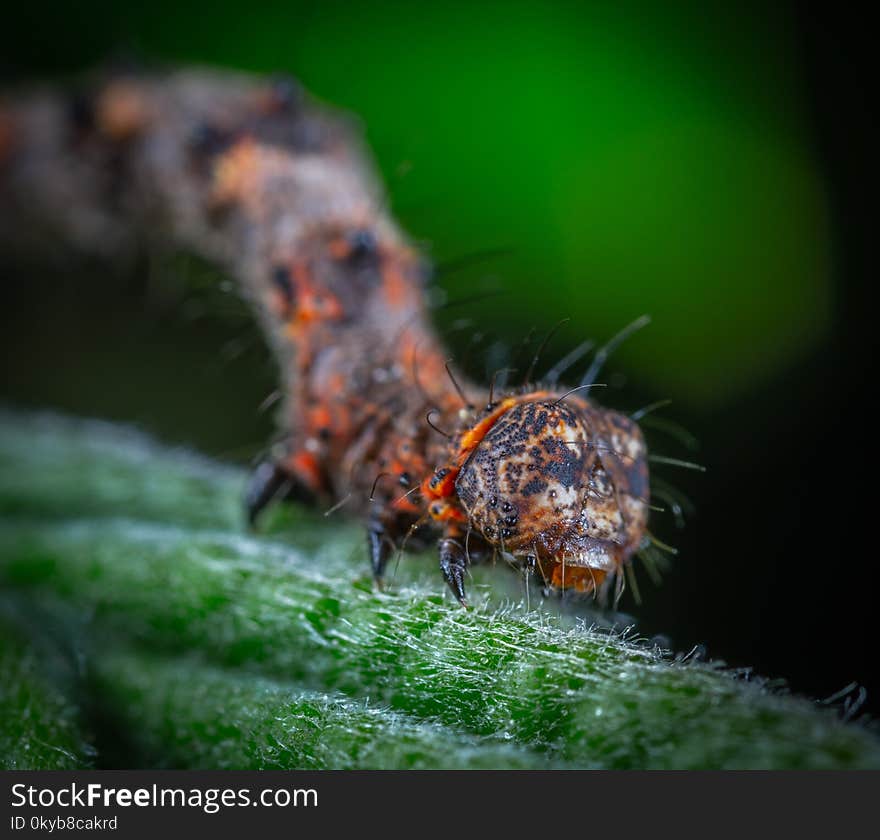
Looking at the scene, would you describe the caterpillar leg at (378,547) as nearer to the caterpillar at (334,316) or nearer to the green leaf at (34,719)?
the caterpillar at (334,316)

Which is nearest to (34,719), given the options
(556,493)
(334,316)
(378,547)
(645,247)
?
(378,547)

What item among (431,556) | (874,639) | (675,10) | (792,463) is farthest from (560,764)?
(675,10)

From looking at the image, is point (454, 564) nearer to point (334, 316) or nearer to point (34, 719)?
point (34, 719)

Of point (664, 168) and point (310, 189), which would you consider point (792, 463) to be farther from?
point (310, 189)

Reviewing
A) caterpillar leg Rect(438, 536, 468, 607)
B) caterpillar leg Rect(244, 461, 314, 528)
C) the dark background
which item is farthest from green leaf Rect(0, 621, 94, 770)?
the dark background

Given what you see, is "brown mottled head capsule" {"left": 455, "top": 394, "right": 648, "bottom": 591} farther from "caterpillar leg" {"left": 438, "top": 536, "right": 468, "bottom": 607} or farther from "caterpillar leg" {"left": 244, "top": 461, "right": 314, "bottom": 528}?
"caterpillar leg" {"left": 244, "top": 461, "right": 314, "bottom": 528}
